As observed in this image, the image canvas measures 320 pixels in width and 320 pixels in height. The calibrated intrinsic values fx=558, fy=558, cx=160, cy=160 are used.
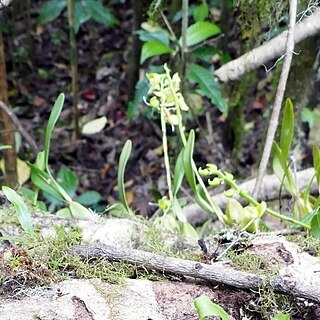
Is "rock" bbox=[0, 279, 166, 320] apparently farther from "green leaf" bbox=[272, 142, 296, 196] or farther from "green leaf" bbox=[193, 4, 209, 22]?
"green leaf" bbox=[193, 4, 209, 22]

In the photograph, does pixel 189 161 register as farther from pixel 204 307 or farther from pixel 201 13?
pixel 201 13

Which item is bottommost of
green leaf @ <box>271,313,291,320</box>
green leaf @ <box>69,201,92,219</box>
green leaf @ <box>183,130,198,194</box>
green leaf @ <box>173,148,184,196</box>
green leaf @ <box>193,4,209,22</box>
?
green leaf @ <box>271,313,291,320</box>

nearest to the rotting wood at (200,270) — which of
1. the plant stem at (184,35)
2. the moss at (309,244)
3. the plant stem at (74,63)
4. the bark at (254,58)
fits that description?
the moss at (309,244)

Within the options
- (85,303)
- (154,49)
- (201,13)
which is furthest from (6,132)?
(85,303)

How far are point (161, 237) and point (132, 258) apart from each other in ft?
0.73

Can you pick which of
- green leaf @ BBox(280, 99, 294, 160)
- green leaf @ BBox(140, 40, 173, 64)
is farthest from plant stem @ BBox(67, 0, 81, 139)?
green leaf @ BBox(280, 99, 294, 160)

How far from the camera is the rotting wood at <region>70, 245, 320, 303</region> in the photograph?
84 cm

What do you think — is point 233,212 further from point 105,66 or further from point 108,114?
point 105,66

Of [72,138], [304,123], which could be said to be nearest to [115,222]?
[304,123]

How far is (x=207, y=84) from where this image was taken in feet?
6.56

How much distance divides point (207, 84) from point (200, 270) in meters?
1.21

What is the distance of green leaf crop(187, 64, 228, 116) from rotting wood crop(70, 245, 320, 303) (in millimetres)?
1108

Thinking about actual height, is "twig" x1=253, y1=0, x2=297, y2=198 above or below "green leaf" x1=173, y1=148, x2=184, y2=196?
above

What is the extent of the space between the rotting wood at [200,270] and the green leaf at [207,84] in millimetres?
1108
